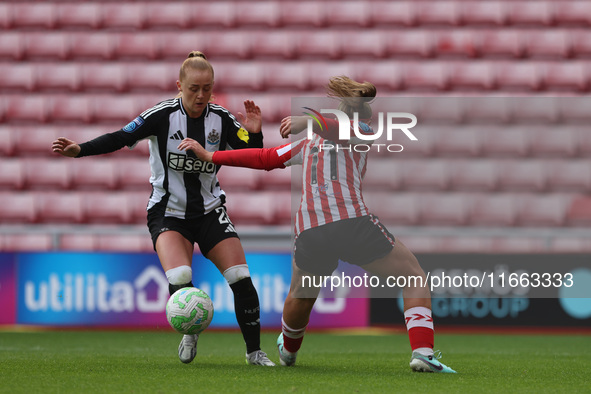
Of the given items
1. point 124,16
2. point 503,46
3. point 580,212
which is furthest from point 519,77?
point 124,16

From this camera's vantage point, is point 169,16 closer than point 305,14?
No

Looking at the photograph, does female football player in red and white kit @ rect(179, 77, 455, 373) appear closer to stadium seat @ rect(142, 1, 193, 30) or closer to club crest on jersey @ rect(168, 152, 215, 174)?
club crest on jersey @ rect(168, 152, 215, 174)

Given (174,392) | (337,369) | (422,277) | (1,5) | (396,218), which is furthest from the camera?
(1,5)

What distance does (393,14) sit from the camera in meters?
11.0

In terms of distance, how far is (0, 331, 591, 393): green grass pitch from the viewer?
3811mm

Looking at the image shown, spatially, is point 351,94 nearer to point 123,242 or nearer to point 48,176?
point 123,242

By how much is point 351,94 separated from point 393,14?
23.0 feet

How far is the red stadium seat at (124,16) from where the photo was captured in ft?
36.8

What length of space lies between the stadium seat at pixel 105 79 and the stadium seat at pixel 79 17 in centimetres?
74

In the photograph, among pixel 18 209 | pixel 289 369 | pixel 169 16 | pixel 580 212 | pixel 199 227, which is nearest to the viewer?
pixel 289 369

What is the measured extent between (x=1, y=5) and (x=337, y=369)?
334 inches

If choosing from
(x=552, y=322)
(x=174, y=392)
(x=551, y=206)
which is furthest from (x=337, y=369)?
(x=551, y=206)

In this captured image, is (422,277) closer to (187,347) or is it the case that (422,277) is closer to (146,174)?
(187,347)

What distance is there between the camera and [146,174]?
10180 millimetres
